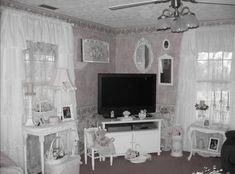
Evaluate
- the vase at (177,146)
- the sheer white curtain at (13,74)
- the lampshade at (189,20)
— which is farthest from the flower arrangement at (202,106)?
the sheer white curtain at (13,74)

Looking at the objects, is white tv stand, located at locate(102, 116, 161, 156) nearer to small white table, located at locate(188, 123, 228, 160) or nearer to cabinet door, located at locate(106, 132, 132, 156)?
cabinet door, located at locate(106, 132, 132, 156)

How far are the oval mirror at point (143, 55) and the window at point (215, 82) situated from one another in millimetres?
1056

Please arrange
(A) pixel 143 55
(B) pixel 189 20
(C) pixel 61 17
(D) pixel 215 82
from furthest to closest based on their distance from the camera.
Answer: (A) pixel 143 55 < (D) pixel 215 82 < (C) pixel 61 17 < (B) pixel 189 20

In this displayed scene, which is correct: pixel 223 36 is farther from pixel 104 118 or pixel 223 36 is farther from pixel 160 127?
pixel 104 118

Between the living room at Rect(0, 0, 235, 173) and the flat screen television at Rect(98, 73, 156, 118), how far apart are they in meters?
0.30

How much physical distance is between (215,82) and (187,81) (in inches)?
20.1

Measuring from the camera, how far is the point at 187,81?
532 centimetres

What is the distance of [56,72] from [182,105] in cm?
255

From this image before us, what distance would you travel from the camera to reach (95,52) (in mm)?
5480

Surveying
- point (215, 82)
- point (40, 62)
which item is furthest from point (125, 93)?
point (40, 62)

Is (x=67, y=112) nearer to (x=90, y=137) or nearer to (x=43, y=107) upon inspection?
(x=43, y=107)

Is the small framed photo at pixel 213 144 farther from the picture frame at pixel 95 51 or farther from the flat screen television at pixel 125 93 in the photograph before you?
the picture frame at pixel 95 51

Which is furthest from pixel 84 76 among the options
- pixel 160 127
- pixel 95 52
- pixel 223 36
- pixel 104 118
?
pixel 223 36

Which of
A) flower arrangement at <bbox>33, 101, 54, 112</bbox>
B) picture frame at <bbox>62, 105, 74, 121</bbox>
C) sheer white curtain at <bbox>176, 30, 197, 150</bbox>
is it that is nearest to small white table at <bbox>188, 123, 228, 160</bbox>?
sheer white curtain at <bbox>176, 30, 197, 150</bbox>
